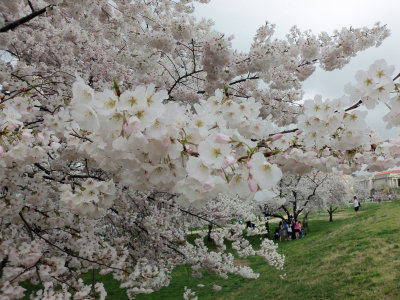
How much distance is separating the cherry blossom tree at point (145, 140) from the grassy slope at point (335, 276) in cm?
175

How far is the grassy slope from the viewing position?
24.2 feet

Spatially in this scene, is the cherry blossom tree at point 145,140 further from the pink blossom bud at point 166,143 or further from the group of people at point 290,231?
the group of people at point 290,231

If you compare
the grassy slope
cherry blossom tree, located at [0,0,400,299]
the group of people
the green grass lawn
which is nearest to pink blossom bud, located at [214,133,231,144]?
cherry blossom tree, located at [0,0,400,299]

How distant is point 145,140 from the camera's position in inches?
51.6

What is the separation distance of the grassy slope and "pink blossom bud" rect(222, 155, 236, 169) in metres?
6.67

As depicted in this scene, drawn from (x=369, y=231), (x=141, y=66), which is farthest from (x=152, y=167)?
(x=369, y=231)

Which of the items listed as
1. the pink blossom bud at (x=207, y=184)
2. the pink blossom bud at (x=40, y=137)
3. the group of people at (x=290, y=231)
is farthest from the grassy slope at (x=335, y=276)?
the group of people at (x=290, y=231)

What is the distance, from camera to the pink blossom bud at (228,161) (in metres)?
1.34

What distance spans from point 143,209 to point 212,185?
17.1 ft

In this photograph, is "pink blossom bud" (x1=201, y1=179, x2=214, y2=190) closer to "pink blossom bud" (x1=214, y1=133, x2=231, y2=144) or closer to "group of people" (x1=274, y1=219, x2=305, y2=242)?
"pink blossom bud" (x1=214, y1=133, x2=231, y2=144)

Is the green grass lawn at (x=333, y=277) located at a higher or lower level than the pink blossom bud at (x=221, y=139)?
lower

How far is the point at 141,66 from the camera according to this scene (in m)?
5.80

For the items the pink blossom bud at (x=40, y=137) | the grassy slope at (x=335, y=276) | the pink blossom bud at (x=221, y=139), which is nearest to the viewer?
the pink blossom bud at (x=221, y=139)

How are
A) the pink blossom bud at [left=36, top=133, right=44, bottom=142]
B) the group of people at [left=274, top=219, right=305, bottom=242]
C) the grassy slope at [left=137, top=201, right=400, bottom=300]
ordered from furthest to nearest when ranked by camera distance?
the group of people at [left=274, top=219, right=305, bottom=242], the grassy slope at [left=137, top=201, right=400, bottom=300], the pink blossom bud at [left=36, top=133, right=44, bottom=142]
